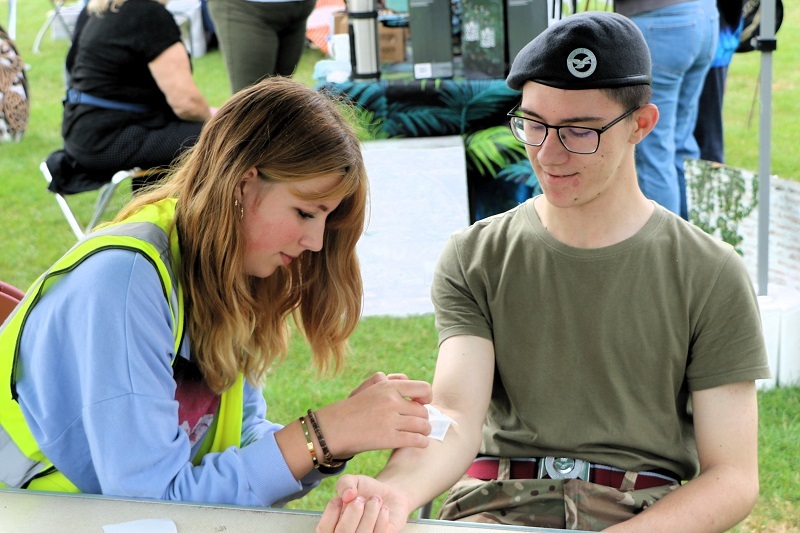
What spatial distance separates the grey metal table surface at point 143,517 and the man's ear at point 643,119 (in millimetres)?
853

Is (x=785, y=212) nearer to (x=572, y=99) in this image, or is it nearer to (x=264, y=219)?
(x=572, y=99)

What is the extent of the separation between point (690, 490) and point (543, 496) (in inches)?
10.4

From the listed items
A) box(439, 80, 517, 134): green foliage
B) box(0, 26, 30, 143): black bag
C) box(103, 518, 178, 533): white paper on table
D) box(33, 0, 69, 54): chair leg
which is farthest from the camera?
box(33, 0, 69, 54): chair leg

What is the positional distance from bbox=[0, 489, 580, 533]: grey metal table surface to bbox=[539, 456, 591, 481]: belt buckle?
0.52 m

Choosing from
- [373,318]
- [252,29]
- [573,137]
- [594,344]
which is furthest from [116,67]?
[594,344]

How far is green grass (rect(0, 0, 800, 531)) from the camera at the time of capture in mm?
2910

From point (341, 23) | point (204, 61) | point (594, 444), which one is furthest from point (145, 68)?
point (204, 61)

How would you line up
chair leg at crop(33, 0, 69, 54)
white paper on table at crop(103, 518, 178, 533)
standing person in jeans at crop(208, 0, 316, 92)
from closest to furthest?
white paper on table at crop(103, 518, 178, 533) < standing person in jeans at crop(208, 0, 316, 92) < chair leg at crop(33, 0, 69, 54)

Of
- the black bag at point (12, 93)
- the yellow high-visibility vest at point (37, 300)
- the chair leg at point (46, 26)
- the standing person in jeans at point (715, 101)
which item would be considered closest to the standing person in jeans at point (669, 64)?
the standing person in jeans at point (715, 101)

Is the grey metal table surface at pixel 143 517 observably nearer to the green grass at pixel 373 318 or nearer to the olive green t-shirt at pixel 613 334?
the olive green t-shirt at pixel 613 334

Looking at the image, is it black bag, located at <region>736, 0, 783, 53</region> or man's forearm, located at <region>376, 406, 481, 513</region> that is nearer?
man's forearm, located at <region>376, 406, 481, 513</region>

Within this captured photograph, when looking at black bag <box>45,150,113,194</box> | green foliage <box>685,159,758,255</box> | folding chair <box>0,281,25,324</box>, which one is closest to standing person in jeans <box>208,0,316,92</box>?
black bag <box>45,150,113,194</box>

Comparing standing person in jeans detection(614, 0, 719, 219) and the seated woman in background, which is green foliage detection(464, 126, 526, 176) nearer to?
standing person in jeans detection(614, 0, 719, 219)

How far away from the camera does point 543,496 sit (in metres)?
1.71
